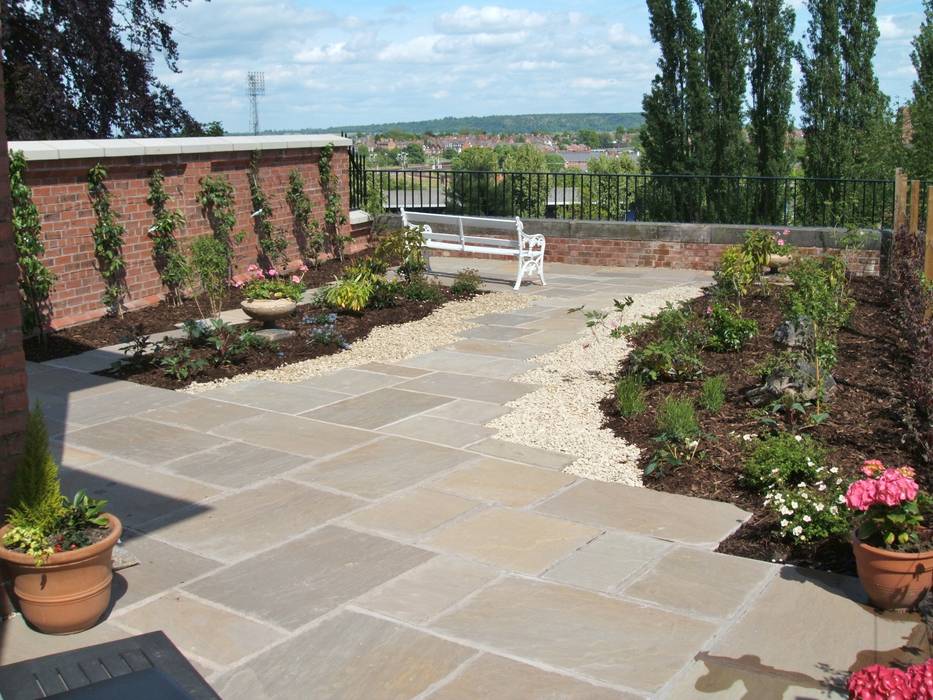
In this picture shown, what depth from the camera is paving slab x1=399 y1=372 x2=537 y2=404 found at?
26.1ft

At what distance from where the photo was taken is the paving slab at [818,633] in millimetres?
3842

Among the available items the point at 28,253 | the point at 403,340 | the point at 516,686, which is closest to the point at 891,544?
the point at 516,686

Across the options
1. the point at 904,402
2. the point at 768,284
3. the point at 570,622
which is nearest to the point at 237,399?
the point at 570,622

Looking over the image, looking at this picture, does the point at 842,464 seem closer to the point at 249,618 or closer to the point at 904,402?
the point at 904,402

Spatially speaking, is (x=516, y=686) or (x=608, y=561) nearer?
(x=516, y=686)

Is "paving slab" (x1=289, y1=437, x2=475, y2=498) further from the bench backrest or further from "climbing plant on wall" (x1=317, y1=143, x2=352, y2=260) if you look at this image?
"climbing plant on wall" (x1=317, y1=143, x2=352, y2=260)

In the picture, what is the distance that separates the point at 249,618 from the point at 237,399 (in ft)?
12.5

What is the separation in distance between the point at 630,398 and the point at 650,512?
1695 millimetres

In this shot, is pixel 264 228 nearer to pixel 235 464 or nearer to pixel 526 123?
pixel 235 464

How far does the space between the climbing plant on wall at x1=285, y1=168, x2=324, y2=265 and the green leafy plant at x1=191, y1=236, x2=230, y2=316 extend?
5.85 ft

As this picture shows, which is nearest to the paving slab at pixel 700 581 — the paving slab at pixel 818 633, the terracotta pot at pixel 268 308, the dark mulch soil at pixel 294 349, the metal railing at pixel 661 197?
the paving slab at pixel 818 633

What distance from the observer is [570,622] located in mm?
4227

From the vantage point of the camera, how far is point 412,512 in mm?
5492

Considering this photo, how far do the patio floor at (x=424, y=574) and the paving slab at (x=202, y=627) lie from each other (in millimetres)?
11
